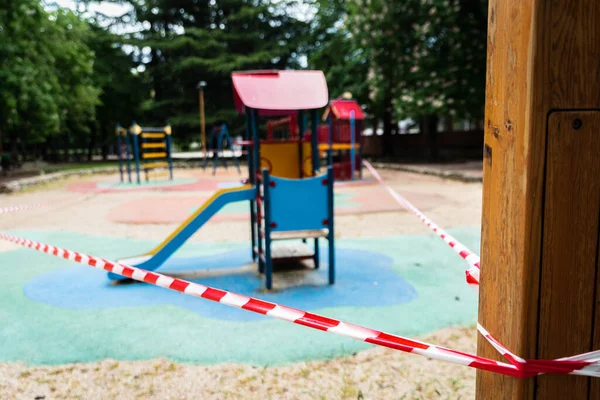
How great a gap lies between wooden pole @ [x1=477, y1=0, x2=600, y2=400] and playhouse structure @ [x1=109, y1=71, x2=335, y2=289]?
117 inches

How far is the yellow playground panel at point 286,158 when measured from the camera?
17.7 feet

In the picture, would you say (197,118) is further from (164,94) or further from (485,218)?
(485,218)

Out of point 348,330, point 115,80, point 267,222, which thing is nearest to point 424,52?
point 267,222

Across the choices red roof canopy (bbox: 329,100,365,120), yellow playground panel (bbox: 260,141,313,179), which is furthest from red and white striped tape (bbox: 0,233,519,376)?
red roof canopy (bbox: 329,100,365,120)

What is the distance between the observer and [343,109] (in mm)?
15023

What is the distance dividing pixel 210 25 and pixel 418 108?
1706 cm

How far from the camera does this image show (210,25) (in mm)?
28953

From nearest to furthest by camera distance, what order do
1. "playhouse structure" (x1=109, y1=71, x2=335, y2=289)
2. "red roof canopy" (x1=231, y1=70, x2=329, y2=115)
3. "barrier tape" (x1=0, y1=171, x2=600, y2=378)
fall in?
1. "barrier tape" (x1=0, y1=171, x2=600, y2=378)
2. "playhouse structure" (x1=109, y1=71, x2=335, y2=289)
3. "red roof canopy" (x1=231, y1=70, x2=329, y2=115)

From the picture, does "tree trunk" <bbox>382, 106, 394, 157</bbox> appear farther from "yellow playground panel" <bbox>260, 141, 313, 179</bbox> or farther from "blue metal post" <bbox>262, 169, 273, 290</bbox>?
"blue metal post" <bbox>262, 169, 273, 290</bbox>

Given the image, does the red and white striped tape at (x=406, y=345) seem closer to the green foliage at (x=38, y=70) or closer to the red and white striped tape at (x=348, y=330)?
the red and white striped tape at (x=348, y=330)

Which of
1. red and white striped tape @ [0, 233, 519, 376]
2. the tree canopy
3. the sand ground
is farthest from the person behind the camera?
the tree canopy

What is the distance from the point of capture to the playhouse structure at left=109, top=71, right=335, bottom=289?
4297 mm

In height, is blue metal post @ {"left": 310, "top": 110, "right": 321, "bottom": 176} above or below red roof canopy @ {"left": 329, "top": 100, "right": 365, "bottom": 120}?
below

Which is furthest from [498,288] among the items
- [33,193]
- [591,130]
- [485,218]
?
[33,193]
